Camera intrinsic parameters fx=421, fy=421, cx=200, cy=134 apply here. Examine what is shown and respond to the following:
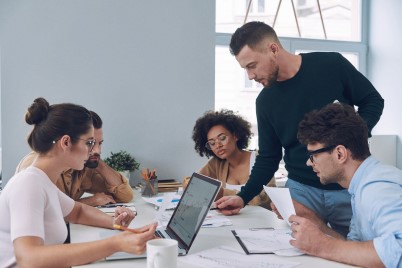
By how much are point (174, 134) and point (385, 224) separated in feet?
6.66

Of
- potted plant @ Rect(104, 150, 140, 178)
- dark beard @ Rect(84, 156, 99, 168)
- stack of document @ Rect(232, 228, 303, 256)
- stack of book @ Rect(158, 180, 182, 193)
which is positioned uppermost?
dark beard @ Rect(84, 156, 99, 168)

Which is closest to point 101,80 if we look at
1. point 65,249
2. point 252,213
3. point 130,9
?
point 130,9

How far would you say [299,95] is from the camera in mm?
1889

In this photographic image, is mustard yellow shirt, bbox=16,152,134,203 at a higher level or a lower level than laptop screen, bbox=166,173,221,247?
lower

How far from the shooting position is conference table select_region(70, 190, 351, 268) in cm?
121

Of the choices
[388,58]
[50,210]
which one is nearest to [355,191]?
[50,210]

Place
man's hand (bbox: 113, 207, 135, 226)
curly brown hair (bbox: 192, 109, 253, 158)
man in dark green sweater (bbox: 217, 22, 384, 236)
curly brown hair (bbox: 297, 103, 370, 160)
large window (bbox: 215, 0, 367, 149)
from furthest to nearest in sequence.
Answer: large window (bbox: 215, 0, 367, 149) → curly brown hair (bbox: 192, 109, 253, 158) → man in dark green sweater (bbox: 217, 22, 384, 236) → man's hand (bbox: 113, 207, 135, 226) → curly brown hair (bbox: 297, 103, 370, 160)

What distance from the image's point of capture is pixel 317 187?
1814 mm

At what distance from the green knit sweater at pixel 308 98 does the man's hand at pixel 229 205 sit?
0.08m

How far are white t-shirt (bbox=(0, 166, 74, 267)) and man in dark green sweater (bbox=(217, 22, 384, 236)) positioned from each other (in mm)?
749

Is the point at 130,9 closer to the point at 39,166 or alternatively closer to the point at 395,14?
the point at 39,166

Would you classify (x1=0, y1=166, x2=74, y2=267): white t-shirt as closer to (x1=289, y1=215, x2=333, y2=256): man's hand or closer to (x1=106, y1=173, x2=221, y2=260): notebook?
(x1=106, y1=173, x2=221, y2=260): notebook

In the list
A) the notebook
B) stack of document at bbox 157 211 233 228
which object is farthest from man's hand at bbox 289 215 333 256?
stack of document at bbox 157 211 233 228

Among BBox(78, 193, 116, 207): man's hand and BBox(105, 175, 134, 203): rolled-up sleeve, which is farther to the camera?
BBox(105, 175, 134, 203): rolled-up sleeve
